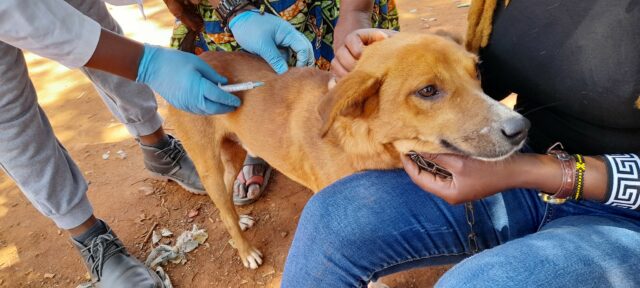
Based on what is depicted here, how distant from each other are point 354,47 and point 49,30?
146 centimetres

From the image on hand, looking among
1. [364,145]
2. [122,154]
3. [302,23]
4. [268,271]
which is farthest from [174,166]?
[364,145]

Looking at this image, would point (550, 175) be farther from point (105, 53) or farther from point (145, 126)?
point (145, 126)

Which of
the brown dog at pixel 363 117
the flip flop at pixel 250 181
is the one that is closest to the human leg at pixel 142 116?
the flip flop at pixel 250 181

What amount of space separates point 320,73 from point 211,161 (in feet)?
3.21

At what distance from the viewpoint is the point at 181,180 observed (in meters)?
3.91

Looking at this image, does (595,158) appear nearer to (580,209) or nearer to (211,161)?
(580,209)

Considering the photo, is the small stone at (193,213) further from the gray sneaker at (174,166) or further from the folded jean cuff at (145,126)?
the folded jean cuff at (145,126)

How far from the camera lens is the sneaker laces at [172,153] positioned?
12.6 ft

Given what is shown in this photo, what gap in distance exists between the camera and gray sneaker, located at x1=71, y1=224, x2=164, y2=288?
3.07 meters

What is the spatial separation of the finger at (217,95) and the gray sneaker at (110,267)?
1.36m

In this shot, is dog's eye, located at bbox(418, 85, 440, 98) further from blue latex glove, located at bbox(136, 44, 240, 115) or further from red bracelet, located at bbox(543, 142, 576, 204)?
blue latex glove, located at bbox(136, 44, 240, 115)

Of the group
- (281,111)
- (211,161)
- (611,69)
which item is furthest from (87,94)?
(611,69)

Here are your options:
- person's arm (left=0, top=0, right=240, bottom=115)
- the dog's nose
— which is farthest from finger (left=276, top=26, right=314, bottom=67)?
the dog's nose

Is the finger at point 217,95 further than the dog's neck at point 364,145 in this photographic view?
Yes
